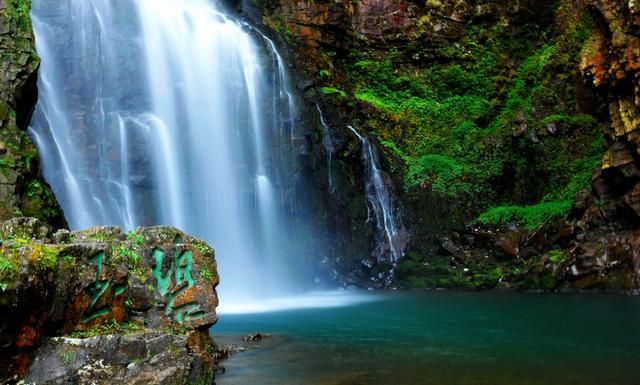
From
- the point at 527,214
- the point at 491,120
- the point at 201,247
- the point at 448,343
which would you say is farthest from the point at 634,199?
the point at 201,247

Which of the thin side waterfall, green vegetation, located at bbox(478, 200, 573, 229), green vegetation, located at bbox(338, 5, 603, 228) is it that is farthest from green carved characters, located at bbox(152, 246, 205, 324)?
green vegetation, located at bbox(338, 5, 603, 228)

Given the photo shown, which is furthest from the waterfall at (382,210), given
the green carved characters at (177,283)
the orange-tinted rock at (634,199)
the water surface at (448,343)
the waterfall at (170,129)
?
the green carved characters at (177,283)

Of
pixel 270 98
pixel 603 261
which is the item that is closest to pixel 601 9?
pixel 603 261

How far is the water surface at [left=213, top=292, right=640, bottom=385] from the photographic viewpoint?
22.2 feet

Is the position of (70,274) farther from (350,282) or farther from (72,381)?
(350,282)

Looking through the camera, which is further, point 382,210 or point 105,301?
point 382,210

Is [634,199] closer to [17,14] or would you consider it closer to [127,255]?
[127,255]

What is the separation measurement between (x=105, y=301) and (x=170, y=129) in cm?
1415

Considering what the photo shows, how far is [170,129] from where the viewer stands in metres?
18.9

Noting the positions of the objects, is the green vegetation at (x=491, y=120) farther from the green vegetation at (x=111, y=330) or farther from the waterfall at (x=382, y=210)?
the green vegetation at (x=111, y=330)

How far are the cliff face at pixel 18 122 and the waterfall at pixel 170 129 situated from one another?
297 centimetres

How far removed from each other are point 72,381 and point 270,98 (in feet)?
56.9

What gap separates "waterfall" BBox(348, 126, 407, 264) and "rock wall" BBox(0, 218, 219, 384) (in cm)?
1422

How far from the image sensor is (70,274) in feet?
17.1
